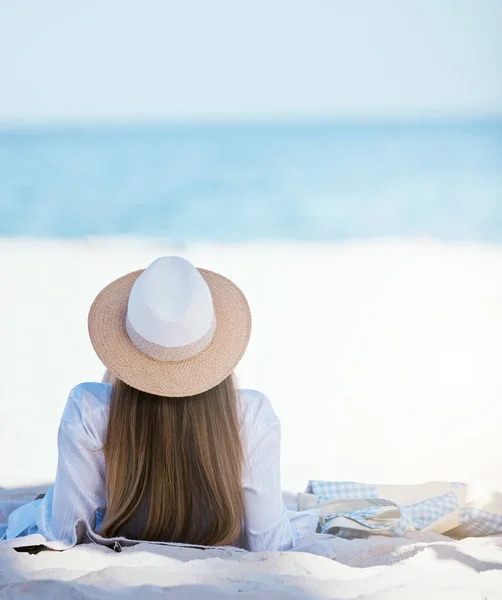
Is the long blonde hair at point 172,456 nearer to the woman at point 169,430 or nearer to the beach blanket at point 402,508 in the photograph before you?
the woman at point 169,430

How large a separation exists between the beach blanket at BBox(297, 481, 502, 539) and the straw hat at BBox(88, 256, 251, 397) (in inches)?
28.3

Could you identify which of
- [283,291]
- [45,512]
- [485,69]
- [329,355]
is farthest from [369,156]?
[45,512]

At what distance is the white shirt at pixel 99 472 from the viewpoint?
168 cm

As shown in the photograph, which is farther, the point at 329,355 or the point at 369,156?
the point at 369,156

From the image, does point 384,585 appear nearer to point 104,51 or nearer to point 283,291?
point 283,291

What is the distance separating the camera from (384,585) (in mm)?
1468

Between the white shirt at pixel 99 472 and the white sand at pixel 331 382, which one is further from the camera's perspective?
the white shirt at pixel 99 472

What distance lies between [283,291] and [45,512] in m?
3.22

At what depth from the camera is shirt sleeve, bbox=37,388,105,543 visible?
1674mm

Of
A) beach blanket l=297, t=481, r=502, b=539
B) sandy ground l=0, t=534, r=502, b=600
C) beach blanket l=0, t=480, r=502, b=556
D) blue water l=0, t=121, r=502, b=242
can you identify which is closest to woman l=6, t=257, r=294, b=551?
sandy ground l=0, t=534, r=502, b=600

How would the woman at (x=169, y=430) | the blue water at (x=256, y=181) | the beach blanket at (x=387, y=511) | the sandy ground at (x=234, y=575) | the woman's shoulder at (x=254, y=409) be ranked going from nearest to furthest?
the sandy ground at (x=234, y=575) → the woman at (x=169, y=430) → the woman's shoulder at (x=254, y=409) → the beach blanket at (x=387, y=511) → the blue water at (x=256, y=181)

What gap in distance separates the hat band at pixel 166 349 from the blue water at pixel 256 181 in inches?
196

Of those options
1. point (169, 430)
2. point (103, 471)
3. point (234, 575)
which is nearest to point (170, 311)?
point (169, 430)

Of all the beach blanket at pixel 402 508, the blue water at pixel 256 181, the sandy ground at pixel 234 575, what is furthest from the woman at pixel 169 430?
the blue water at pixel 256 181
